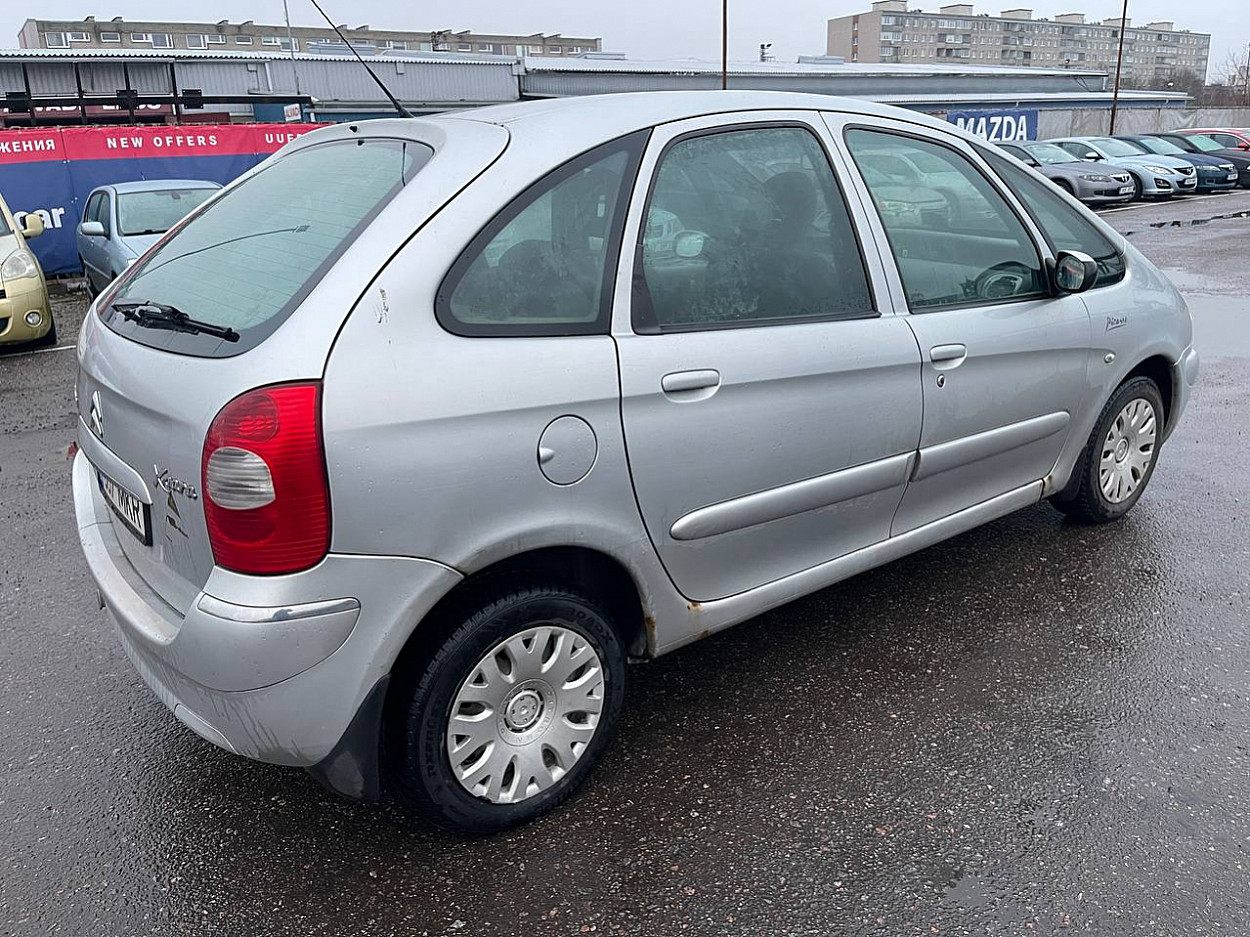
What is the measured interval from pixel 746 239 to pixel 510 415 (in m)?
0.98

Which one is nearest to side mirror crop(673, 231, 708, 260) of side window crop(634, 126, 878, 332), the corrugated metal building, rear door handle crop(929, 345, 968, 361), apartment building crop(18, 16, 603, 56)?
side window crop(634, 126, 878, 332)

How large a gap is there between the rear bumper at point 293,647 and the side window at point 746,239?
913mm

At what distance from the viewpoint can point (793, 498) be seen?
9.37 ft

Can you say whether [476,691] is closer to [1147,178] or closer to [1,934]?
[1,934]

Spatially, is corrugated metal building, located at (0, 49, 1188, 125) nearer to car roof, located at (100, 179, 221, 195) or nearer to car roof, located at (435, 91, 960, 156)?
car roof, located at (100, 179, 221, 195)

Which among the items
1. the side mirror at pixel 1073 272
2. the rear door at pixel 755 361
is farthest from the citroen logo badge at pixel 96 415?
the side mirror at pixel 1073 272

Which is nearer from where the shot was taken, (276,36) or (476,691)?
(476,691)

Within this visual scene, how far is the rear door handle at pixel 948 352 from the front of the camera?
10.3 ft

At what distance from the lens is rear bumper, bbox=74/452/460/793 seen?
2.09 meters

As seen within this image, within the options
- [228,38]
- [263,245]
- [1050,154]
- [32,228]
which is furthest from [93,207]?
[228,38]

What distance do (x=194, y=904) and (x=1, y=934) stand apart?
0.41 metres

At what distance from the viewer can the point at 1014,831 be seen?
8.30ft

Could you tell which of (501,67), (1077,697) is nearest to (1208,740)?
(1077,697)

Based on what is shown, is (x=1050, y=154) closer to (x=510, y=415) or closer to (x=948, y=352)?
(x=948, y=352)
